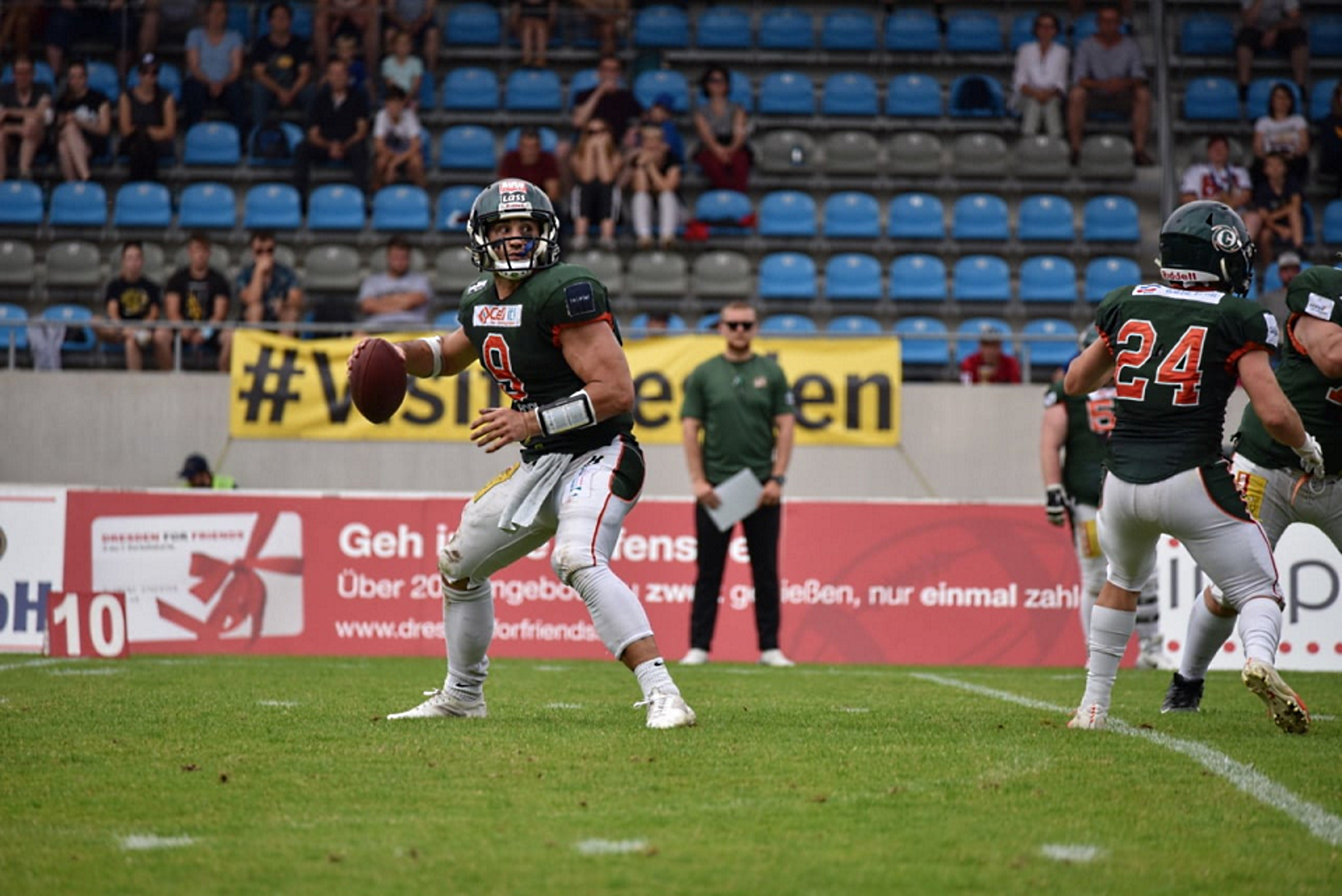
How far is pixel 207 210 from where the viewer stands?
57.6 feet

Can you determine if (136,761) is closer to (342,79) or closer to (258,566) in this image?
(258,566)

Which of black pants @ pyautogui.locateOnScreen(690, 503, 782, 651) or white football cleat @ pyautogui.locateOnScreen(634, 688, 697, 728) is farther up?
white football cleat @ pyautogui.locateOnScreen(634, 688, 697, 728)

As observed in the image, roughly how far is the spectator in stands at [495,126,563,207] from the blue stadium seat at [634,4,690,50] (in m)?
3.12

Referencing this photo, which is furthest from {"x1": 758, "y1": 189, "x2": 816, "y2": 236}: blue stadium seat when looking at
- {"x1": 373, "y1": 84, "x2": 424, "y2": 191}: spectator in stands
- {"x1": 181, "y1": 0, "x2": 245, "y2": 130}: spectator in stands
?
{"x1": 181, "y1": 0, "x2": 245, "y2": 130}: spectator in stands

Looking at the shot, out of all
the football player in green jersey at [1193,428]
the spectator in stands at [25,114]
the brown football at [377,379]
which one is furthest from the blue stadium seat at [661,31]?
the football player in green jersey at [1193,428]

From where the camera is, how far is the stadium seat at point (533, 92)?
18750 millimetres

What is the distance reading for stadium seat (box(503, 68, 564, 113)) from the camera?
18.8 meters

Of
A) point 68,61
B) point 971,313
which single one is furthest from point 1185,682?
point 68,61

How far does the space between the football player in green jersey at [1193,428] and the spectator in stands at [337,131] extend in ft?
42.4

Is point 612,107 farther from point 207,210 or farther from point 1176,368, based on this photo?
point 1176,368

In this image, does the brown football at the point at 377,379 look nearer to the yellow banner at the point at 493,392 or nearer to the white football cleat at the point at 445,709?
the white football cleat at the point at 445,709

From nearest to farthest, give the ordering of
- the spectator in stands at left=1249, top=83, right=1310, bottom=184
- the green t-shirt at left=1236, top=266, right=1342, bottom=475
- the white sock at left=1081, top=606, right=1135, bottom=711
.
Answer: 1. the white sock at left=1081, top=606, right=1135, bottom=711
2. the green t-shirt at left=1236, top=266, right=1342, bottom=475
3. the spectator in stands at left=1249, top=83, right=1310, bottom=184

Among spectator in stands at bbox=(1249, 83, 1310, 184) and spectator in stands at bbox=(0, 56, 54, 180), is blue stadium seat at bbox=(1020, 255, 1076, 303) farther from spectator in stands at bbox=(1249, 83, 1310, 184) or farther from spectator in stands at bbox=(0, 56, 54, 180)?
spectator in stands at bbox=(0, 56, 54, 180)

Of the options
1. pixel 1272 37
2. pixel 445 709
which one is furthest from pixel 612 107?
pixel 445 709
